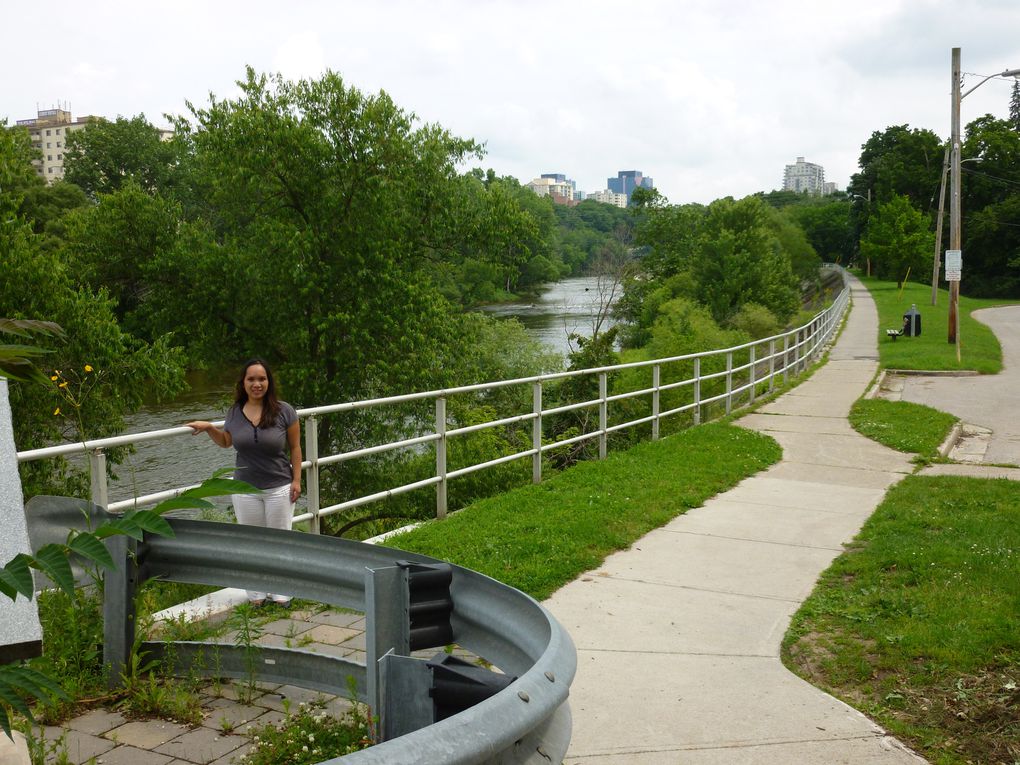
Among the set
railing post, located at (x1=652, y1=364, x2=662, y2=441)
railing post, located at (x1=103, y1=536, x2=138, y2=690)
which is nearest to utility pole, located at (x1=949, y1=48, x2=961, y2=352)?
railing post, located at (x1=652, y1=364, x2=662, y2=441)

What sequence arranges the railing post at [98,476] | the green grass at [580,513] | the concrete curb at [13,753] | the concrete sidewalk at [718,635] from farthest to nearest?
the green grass at [580,513], the railing post at [98,476], the concrete sidewalk at [718,635], the concrete curb at [13,753]

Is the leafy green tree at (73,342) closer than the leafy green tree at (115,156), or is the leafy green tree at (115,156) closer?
the leafy green tree at (73,342)

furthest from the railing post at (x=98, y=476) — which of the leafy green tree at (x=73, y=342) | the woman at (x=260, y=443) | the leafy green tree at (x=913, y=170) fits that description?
the leafy green tree at (x=913, y=170)

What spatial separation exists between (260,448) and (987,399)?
1690 centimetres

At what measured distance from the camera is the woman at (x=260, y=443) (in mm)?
5828

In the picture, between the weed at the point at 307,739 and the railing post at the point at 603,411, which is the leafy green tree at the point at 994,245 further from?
the weed at the point at 307,739

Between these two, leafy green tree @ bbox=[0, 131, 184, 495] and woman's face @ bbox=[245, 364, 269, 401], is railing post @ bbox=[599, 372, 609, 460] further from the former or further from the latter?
leafy green tree @ bbox=[0, 131, 184, 495]

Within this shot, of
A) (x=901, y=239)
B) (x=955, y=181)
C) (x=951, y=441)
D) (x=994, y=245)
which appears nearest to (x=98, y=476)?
(x=951, y=441)

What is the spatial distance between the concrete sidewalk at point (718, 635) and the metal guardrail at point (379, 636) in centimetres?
135

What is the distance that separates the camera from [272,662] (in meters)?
4.02

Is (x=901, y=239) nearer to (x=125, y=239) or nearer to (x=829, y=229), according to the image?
(x=125, y=239)

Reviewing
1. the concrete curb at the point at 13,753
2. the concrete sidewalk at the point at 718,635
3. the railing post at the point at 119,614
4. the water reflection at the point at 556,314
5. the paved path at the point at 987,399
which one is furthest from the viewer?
the water reflection at the point at 556,314

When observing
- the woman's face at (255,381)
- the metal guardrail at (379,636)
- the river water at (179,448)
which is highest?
the woman's face at (255,381)

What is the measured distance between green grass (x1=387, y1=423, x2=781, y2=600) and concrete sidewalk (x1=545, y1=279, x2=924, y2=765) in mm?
210
